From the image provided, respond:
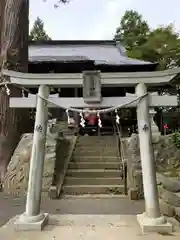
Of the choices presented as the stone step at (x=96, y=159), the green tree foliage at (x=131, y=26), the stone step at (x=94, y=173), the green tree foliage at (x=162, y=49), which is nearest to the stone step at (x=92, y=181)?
Result: the stone step at (x=94, y=173)

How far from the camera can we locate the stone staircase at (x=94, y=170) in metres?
8.10

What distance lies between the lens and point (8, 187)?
27.2ft

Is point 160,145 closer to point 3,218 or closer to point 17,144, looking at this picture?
point 17,144

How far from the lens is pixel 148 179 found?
4.70m

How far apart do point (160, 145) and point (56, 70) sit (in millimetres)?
5787

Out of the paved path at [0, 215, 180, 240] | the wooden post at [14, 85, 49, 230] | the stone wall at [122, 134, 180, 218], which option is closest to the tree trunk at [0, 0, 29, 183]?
the stone wall at [122, 134, 180, 218]

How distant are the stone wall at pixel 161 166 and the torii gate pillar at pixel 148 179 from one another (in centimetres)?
174

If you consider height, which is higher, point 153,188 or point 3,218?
point 153,188

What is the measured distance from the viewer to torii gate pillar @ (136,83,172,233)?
439 centimetres

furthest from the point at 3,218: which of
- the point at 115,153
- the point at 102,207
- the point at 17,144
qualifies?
the point at 115,153

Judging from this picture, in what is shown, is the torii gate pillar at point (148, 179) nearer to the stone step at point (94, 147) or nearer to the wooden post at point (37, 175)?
the wooden post at point (37, 175)

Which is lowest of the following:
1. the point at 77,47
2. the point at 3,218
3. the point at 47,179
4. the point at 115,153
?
the point at 3,218

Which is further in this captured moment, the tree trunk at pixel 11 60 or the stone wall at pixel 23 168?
the tree trunk at pixel 11 60

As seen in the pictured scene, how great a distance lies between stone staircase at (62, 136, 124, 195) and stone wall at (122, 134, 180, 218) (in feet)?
1.63
